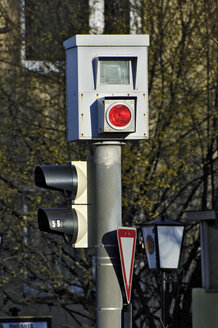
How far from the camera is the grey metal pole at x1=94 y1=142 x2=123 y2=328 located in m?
4.51

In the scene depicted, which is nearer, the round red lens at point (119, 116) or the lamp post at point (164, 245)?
the round red lens at point (119, 116)

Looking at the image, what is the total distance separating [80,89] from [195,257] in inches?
327

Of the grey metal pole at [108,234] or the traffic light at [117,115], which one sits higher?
the traffic light at [117,115]

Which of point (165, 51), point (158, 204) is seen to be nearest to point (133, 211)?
point (158, 204)

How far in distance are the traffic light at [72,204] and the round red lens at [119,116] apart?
0.37 metres

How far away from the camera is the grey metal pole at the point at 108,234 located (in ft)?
14.8

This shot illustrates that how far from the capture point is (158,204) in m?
12.6

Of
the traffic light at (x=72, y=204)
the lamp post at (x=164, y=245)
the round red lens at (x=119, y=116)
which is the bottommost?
the lamp post at (x=164, y=245)

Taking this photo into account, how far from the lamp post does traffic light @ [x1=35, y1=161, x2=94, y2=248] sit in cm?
299

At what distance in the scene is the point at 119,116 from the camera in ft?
14.9

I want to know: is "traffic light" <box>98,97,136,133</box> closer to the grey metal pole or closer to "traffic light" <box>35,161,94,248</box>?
the grey metal pole

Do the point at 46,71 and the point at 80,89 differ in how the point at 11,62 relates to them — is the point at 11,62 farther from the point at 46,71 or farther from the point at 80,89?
the point at 80,89

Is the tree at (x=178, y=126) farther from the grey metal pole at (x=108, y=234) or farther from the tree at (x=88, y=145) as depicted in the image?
the grey metal pole at (x=108, y=234)

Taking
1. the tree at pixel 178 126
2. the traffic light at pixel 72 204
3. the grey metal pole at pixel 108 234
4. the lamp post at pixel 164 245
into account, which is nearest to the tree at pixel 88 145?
the tree at pixel 178 126
